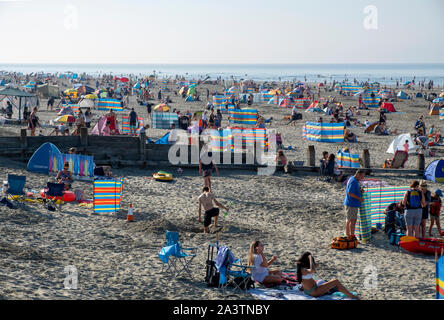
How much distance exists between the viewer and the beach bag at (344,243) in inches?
394

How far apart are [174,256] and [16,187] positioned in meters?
5.12

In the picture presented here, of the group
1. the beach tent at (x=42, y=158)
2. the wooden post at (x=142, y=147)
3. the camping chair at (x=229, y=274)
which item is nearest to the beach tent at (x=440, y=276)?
the camping chair at (x=229, y=274)

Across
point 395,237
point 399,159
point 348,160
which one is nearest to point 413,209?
point 395,237

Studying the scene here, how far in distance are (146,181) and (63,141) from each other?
11.5ft

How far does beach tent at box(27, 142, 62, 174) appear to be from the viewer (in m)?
15.3

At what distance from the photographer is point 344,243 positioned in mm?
10023

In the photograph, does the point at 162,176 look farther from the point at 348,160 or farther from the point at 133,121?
Result: the point at 133,121

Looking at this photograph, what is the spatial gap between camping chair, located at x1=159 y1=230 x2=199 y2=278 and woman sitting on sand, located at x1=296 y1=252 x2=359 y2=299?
1665 millimetres

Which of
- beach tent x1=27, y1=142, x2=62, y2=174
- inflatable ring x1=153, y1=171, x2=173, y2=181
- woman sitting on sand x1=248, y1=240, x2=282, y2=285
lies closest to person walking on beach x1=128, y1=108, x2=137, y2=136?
inflatable ring x1=153, y1=171, x2=173, y2=181

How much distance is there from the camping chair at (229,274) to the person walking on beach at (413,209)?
4003 mm

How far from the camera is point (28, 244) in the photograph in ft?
29.9

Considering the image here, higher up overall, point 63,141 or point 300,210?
point 63,141
